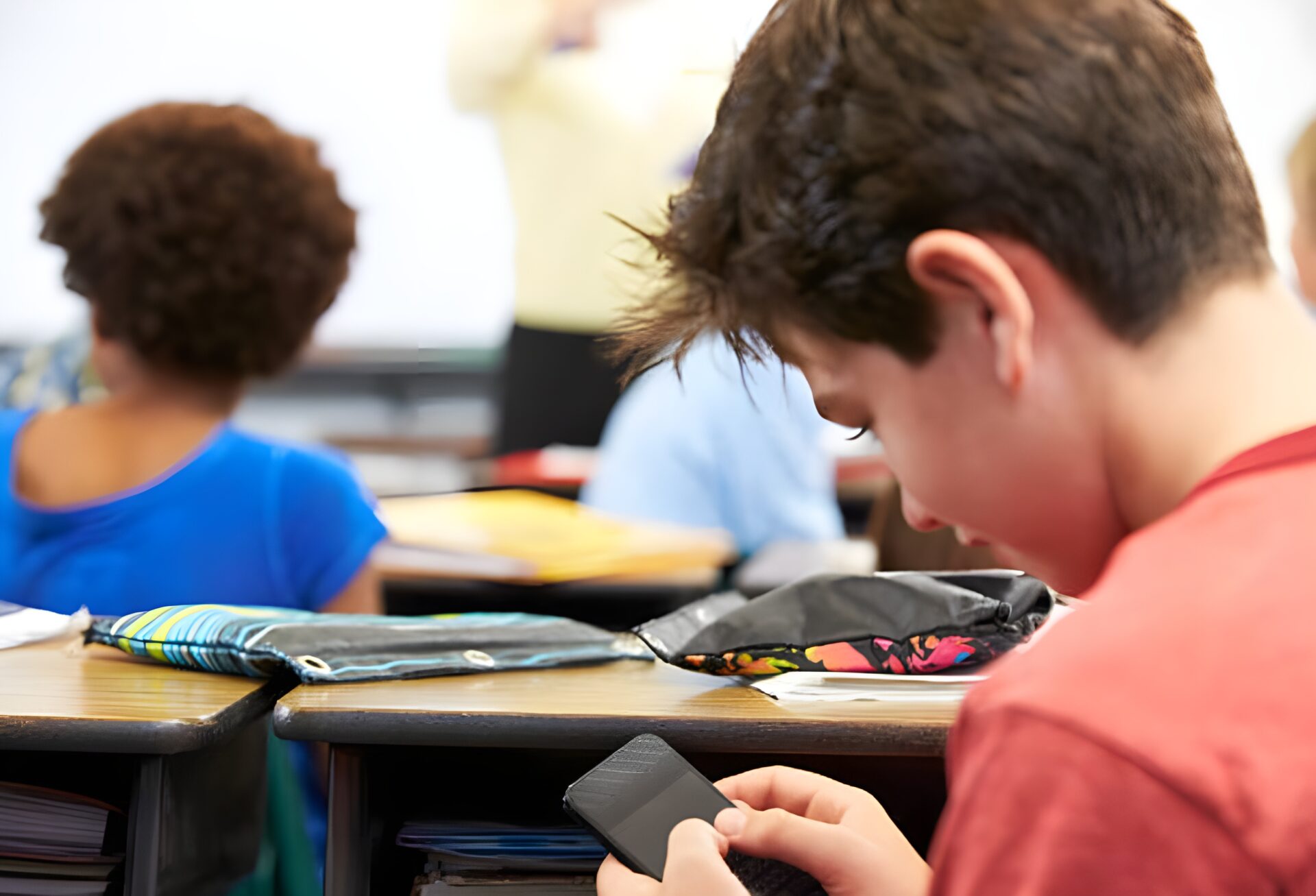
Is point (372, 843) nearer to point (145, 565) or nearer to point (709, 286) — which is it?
point (709, 286)

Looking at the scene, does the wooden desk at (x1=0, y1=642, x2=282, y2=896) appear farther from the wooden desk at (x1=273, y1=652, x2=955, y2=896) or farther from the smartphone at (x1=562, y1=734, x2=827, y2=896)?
the smartphone at (x1=562, y1=734, x2=827, y2=896)

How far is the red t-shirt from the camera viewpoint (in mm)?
387

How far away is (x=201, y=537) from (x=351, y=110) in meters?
3.03

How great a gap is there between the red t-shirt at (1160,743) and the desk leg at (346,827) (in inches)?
17.8

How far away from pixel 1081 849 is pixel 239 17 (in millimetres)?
4316

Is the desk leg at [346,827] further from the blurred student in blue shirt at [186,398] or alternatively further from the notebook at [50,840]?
the blurred student in blue shirt at [186,398]

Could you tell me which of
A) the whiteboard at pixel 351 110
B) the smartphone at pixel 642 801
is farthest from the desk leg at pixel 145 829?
the whiteboard at pixel 351 110

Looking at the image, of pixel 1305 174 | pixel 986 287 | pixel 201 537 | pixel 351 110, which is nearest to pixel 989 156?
pixel 986 287

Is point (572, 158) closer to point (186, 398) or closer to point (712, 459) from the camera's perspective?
point (712, 459)

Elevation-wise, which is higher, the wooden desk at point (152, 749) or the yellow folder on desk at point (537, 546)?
the wooden desk at point (152, 749)

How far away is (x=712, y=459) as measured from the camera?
222 centimetres

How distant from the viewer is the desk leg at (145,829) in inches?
29.5

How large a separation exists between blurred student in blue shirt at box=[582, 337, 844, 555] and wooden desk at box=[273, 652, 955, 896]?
4.22 feet

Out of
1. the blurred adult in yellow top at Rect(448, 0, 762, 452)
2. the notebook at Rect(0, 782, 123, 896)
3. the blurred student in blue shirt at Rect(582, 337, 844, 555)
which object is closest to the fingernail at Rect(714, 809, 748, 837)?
the notebook at Rect(0, 782, 123, 896)
